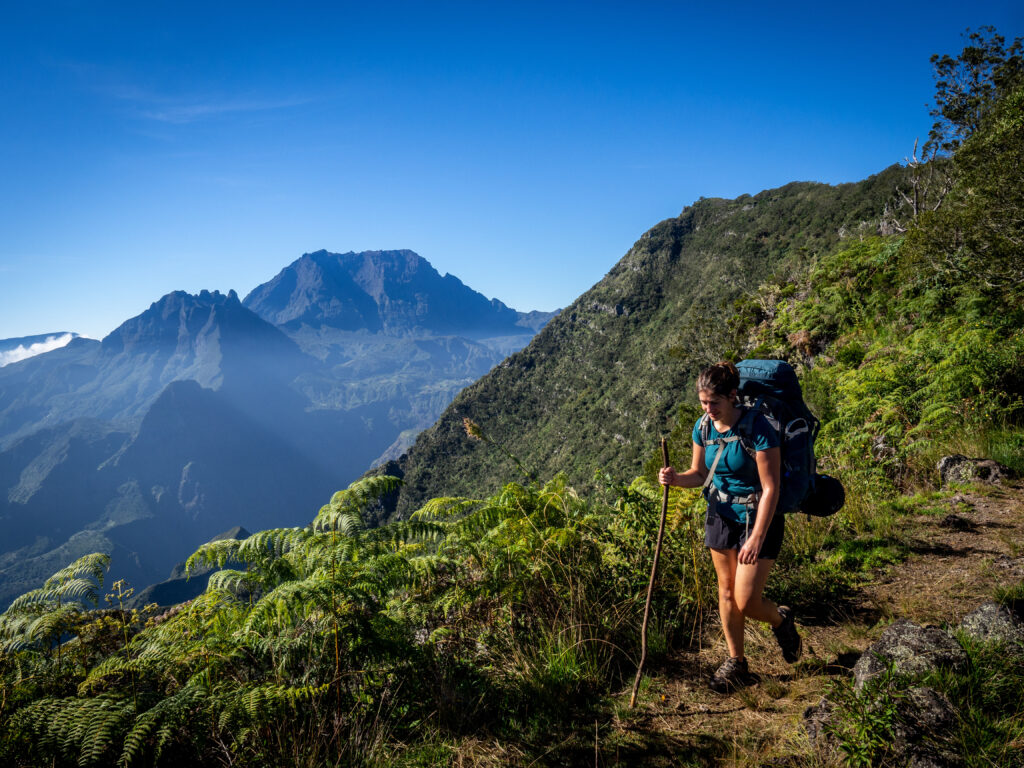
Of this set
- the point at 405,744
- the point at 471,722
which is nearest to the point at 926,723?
the point at 471,722

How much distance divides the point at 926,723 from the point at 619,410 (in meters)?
70.7

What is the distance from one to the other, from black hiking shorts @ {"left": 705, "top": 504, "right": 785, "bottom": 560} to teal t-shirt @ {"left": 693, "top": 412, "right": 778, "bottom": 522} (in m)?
0.05

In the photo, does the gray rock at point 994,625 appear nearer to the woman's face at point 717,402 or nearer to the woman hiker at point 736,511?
the woman hiker at point 736,511

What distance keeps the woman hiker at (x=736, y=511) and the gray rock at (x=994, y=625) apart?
827 mm

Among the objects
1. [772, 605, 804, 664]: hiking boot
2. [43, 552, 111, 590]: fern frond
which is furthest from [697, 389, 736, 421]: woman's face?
[43, 552, 111, 590]: fern frond

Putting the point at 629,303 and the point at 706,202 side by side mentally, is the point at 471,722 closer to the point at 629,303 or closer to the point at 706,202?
the point at 629,303

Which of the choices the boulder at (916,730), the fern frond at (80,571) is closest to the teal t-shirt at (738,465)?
the boulder at (916,730)

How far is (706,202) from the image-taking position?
110 metres

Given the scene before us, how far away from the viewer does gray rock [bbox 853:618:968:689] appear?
2250 mm

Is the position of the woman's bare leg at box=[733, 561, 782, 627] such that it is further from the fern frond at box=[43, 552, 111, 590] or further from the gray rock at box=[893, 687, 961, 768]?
the fern frond at box=[43, 552, 111, 590]

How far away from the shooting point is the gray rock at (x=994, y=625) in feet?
7.78

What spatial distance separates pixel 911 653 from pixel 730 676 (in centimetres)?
91

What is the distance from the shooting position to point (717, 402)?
106 inches

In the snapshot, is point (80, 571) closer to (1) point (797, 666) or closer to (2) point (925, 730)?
(1) point (797, 666)
